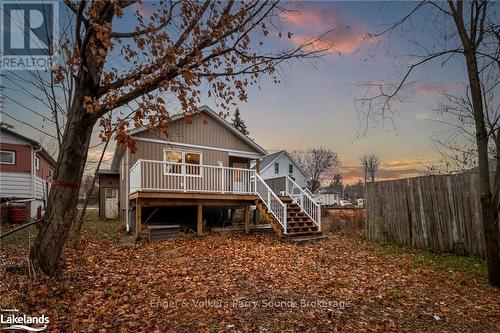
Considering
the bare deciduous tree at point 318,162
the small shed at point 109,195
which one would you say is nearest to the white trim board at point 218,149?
the small shed at point 109,195

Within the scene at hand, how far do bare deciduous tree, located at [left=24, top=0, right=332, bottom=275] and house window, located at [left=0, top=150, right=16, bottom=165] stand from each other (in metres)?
13.1

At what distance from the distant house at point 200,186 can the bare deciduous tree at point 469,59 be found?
536 centimetres

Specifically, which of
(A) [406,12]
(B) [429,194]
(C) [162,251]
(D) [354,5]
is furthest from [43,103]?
(B) [429,194]

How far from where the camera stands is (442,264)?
279 inches

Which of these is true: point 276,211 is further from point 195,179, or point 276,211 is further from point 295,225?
point 195,179

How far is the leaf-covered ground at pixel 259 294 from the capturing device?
3863 millimetres

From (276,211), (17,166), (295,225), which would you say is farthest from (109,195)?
(295,225)

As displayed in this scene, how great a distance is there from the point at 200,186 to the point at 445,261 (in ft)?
31.4

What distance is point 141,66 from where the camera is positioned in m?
5.84

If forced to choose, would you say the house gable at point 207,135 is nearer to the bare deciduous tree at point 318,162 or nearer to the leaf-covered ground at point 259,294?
the leaf-covered ground at point 259,294

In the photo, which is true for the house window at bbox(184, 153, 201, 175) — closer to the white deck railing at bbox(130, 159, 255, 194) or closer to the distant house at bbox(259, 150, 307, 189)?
the white deck railing at bbox(130, 159, 255, 194)

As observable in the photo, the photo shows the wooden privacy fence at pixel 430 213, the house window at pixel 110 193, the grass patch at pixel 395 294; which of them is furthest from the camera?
the house window at pixel 110 193

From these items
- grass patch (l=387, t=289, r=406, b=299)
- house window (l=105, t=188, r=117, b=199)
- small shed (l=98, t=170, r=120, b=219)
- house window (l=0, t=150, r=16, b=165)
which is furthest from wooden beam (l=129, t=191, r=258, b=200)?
house window (l=105, t=188, r=117, b=199)

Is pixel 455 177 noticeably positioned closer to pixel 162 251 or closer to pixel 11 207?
pixel 162 251
